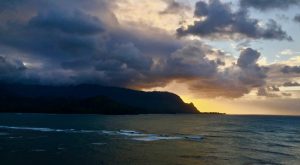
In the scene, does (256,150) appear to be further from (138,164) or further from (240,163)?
(138,164)

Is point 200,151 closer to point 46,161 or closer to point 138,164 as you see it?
point 138,164

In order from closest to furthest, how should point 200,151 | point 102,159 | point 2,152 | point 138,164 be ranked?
point 138,164 → point 102,159 → point 2,152 → point 200,151

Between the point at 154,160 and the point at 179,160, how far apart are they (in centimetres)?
575

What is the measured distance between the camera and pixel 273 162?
83375mm

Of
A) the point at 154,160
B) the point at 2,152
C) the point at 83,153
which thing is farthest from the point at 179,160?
the point at 2,152

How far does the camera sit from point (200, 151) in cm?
9988

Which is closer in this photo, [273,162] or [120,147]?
[273,162]

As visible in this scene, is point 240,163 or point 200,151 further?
point 200,151

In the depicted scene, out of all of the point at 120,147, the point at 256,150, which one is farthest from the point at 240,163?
the point at 120,147

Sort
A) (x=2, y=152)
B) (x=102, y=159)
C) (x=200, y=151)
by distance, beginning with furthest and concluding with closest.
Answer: (x=200, y=151) < (x=2, y=152) < (x=102, y=159)

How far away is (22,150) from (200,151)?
46084 millimetres

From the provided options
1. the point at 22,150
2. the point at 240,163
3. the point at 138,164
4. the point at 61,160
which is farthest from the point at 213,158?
the point at 22,150

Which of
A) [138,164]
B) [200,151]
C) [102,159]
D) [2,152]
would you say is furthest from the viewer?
[200,151]

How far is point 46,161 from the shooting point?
75.4 meters
